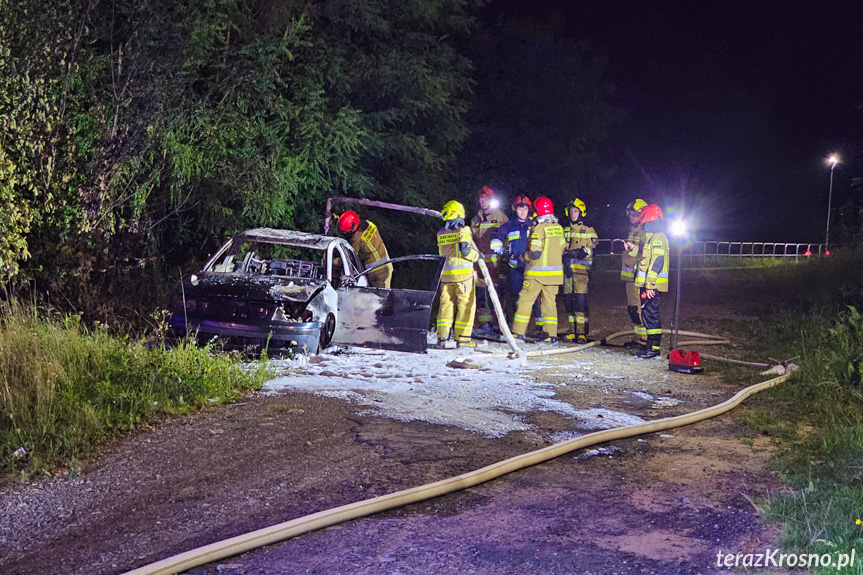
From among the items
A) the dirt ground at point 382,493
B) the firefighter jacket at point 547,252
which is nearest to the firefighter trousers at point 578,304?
the firefighter jacket at point 547,252

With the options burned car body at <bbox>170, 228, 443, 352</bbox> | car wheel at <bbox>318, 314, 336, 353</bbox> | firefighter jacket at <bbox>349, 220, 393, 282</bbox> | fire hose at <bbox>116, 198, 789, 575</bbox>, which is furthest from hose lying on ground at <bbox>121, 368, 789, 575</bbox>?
firefighter jacket at <bbox>349, 220, 393, 282</bbox>

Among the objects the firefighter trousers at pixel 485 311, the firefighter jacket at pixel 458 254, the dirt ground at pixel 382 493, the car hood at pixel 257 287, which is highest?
the firefighter jacket at pixel 458 254

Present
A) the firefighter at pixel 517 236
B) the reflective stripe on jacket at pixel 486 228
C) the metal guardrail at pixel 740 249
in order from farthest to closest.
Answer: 1. the metal guardrail at pixel 740 249
2. the reflective stripe on jacket at pixel 486 228
3. the firefighter at pixel 517 236

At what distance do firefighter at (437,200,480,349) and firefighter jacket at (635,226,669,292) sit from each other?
7.02 feet

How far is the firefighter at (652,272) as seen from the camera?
34.6 feet

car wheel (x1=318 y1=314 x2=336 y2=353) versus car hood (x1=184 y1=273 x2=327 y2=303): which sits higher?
car hood (x1=184 y1=273 x2=327 y2=303)

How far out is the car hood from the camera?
884cm

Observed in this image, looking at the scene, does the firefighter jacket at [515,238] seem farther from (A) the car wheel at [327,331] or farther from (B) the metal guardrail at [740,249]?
(B) the metal guardrail at [740,249]

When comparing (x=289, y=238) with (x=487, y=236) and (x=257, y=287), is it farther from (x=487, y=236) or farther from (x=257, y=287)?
(x=487, y=236)

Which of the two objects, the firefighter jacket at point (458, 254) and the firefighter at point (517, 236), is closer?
the firefighter jacket at point (458, 254)

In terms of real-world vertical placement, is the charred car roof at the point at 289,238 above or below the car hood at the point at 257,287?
above

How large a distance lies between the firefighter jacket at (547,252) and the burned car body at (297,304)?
1.91 m

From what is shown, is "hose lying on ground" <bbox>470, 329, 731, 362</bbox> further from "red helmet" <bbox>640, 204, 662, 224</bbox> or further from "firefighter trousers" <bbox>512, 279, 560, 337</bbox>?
"red helmet" <bbox>640, 204, 662, 224</bbox>

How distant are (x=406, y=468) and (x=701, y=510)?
185 cm
